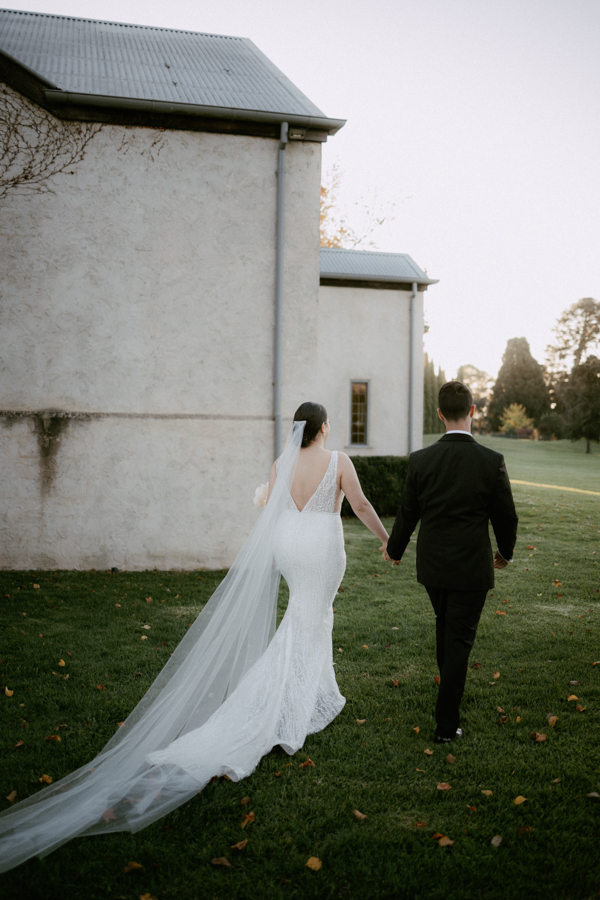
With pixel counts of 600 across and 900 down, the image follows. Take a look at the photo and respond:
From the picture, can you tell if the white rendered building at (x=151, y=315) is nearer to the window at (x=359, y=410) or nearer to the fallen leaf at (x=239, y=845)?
the fallen leaf at (x=239, y=845)

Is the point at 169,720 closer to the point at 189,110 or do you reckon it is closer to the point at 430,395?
the point at 189,110

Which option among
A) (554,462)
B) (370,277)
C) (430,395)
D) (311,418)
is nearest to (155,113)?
(311,418)

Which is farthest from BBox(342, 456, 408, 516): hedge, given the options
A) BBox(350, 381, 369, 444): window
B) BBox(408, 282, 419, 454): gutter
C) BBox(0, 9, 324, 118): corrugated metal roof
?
BBox(0, 9, 324, 118): corrugated metal roof

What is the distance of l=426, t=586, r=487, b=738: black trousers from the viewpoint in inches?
156

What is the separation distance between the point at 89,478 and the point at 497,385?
59085 mm

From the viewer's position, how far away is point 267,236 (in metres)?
9.23

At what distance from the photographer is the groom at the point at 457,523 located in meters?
3.91

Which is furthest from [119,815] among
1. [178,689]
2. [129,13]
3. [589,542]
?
[129,13]

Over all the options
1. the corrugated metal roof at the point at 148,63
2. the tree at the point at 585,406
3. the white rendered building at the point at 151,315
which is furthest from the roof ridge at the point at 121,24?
the tree at the point at 585,406

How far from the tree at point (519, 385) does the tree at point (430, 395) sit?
14158mm

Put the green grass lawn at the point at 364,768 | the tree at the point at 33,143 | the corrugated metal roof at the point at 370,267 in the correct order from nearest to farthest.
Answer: the green grass lawn at the point at 364,768
the tree at the point at 33,143
the corrugated metal roof at the point at 370,267

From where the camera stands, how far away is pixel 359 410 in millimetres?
20703

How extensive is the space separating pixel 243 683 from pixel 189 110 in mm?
7927

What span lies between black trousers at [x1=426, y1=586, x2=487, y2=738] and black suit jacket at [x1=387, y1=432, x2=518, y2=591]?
0.10 meters
